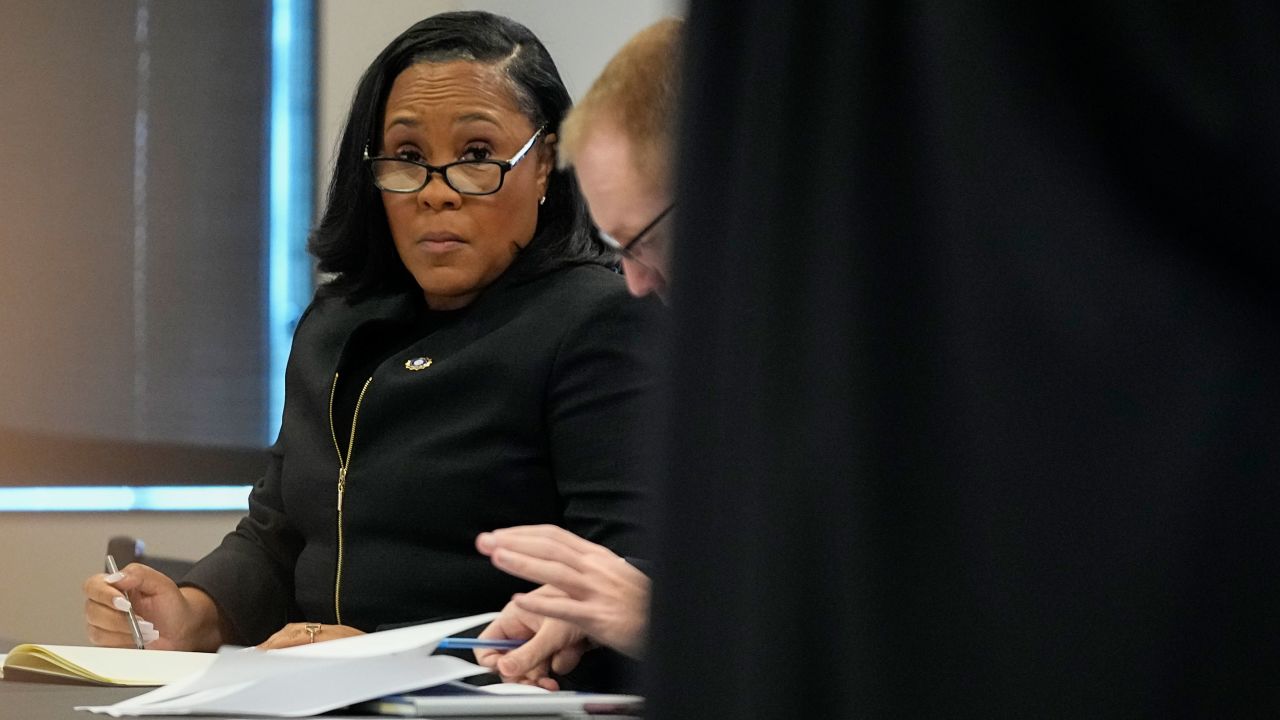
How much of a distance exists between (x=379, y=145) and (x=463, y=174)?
17cm

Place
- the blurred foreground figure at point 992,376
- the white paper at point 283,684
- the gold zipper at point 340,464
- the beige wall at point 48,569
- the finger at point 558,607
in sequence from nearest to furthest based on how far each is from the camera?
the blurred foreground figure at point 992,376 → the white paper at point 283,684 → the finger at point 558,607 → the gold zipper at point 340,464 → the beige wall at point 48,569

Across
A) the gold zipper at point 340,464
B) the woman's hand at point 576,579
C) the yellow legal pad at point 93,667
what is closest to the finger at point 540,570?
the woman's hand at point 576,579

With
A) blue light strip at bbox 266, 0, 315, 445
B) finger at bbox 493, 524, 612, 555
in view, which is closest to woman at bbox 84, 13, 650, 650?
finger at bbox 493, 524, 612, 555

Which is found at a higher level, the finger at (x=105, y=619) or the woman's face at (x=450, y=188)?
the woman's face at (x=450, y=188)

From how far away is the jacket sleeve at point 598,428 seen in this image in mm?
1591

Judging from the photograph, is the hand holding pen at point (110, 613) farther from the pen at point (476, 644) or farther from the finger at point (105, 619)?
the pen at point (476, 644)

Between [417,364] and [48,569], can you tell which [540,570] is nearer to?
[417,364]

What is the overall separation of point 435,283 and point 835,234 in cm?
148

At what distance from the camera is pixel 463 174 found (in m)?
1.80

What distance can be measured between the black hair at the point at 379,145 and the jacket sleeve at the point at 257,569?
30 cm

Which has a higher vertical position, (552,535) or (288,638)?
(552,535)

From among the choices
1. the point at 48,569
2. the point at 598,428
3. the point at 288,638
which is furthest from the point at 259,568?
the point at 48,569

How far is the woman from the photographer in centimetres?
163

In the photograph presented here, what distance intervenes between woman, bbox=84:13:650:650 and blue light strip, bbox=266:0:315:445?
129 cm
